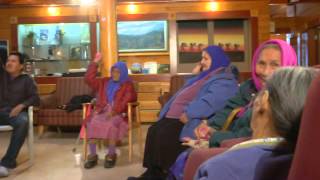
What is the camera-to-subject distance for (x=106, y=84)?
4.87m

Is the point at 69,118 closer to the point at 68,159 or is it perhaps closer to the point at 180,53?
the point at 68,159

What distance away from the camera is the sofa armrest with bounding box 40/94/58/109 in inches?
247

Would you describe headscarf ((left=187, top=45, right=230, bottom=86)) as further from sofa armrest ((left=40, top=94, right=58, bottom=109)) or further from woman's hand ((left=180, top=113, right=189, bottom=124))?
sofa armrest ((left=40, top=94, right=58, bottom=109))

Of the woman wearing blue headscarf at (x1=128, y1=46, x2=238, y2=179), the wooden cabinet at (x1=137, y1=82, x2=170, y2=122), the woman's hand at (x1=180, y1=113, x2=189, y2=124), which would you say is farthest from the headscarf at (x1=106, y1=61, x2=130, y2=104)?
the wooden cabinet at (x1=137, y1=82, x2=170, y2=122)

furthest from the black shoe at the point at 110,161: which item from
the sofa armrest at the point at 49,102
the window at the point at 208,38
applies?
the window at the point at 208,38

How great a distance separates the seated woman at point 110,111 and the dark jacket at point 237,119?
1.60m

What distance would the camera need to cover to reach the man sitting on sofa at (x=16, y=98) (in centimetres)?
428

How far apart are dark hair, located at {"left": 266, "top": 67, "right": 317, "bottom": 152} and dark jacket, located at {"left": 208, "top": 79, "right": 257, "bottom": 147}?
1.26m

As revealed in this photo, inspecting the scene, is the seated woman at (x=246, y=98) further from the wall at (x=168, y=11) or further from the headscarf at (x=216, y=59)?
the wall at (x=168, y=11)

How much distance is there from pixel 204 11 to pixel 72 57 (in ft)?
8.58

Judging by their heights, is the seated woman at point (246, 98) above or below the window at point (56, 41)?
below

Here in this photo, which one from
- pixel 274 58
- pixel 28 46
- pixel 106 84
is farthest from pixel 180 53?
pixel 274 58

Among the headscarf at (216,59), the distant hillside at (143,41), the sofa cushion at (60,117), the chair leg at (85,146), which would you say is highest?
the distant hillside at (143,41)

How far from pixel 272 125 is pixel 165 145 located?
7.00 feet
